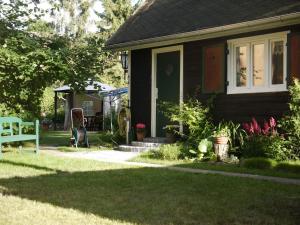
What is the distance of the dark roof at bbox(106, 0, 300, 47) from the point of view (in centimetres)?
1086

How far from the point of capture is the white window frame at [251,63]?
10823 mm

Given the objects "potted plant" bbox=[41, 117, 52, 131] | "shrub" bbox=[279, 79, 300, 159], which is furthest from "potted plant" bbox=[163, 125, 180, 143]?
"potted plant" bbox=[41, 117, 52, 131]

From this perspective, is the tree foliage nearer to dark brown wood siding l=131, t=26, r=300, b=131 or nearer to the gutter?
the gutter

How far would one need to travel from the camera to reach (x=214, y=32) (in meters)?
11.5

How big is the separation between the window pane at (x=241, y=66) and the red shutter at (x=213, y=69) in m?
0.35

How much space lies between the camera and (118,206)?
5.75 m

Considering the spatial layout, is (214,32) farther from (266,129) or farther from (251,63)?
(266,129)

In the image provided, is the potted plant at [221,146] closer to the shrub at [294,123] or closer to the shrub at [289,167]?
the shrub at [294,123]

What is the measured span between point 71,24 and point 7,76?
31061mm

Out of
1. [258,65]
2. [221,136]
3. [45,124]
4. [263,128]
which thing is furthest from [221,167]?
[45,124]

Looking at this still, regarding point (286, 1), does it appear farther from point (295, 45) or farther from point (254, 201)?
point (254, 201)

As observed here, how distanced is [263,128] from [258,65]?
4.98 feet

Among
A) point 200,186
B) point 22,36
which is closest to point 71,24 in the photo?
point 22,36

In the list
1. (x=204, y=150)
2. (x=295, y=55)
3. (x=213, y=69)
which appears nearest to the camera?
(x=295, y=55)
